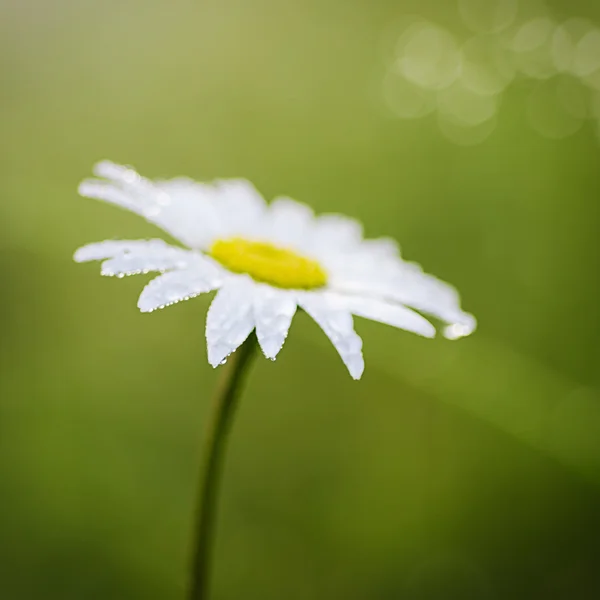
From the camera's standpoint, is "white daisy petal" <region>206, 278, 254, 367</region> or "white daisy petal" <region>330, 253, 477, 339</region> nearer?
"white daisy petal" <region>206, 278, 254, 367</region>

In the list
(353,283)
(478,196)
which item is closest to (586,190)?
(478,196)

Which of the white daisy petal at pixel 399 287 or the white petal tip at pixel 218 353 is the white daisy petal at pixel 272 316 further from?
the white daisy petal at pixel 399 287

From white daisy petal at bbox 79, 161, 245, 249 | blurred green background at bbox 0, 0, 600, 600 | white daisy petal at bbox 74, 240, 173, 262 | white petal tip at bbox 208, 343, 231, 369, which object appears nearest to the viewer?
white petal tip at bbox 208, 343, 231, 369

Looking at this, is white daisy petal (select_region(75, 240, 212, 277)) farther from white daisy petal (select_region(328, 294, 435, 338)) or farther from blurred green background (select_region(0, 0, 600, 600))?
blurred green background (select_region(0, 0, 600, 600))

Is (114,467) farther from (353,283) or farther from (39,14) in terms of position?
(39,14)

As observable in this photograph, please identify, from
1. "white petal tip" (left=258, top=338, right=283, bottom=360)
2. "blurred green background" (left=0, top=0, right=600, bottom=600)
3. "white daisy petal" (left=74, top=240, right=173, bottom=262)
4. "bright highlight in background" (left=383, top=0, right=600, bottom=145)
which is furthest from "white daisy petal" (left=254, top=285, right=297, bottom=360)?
"bright highlight in background" (left=383, top=0, right=600, bottom=145)

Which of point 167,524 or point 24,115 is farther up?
point 24,115
